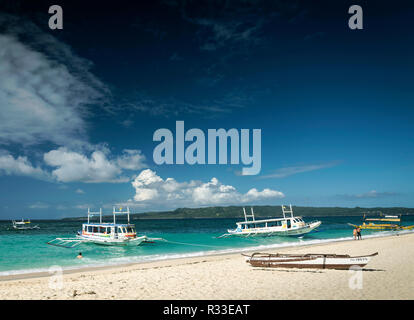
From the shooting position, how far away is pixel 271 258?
57.0 feet

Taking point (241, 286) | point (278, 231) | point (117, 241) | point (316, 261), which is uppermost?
point (316, 261)

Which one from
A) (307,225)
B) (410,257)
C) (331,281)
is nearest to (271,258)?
(331,281)

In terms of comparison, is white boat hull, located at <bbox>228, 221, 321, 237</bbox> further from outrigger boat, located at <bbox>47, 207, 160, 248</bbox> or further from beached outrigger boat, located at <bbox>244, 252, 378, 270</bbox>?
beached outrigger boat, located at <bbox>244, 252, 378, 270</bbox>

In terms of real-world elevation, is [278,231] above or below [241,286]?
below

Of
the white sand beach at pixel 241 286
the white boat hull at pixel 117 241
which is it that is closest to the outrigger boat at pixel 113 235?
the white boat hull at pixel 117 241

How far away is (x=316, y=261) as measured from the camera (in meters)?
16.4

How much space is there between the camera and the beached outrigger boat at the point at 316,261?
16.0 metres

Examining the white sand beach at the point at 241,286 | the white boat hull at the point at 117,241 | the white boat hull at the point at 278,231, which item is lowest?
the white boat hull at the point at 278,231

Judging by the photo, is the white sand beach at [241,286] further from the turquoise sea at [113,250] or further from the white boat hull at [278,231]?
the white boat hull at [278,231]

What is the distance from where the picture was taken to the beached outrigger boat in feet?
52.3
